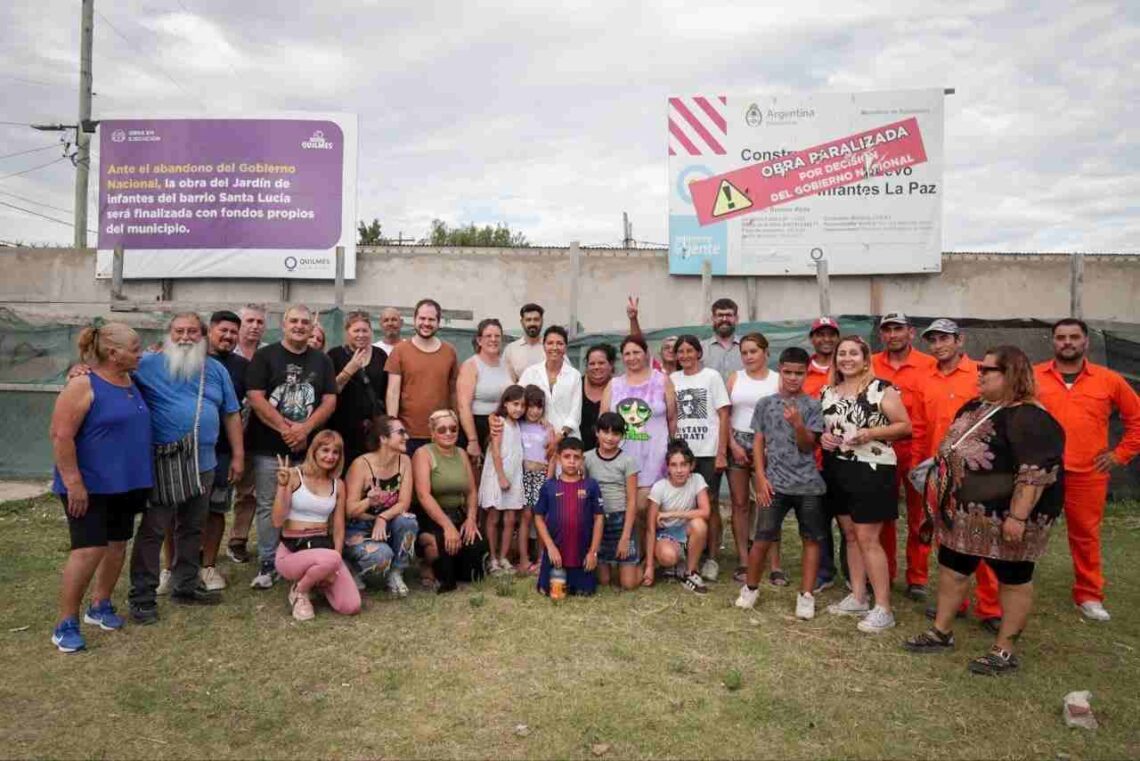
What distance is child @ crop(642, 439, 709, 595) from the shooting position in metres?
5.19

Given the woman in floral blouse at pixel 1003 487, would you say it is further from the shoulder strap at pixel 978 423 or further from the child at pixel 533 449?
the child at pixel 533 449

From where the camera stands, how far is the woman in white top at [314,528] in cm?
454

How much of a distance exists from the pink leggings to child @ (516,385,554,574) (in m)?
1.32

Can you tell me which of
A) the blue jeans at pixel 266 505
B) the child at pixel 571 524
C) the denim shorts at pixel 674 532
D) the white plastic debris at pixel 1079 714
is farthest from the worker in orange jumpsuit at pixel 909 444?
the blue jeans at pixel 266 505

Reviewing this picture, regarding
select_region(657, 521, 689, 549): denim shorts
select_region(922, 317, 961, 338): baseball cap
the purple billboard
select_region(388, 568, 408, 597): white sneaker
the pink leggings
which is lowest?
select_region(388, 568, 408, 597): white sneaker

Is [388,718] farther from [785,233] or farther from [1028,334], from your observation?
[785,233]

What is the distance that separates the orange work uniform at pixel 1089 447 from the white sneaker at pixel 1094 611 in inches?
1.0

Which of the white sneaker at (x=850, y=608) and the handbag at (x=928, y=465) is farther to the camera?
the white sneaker at (x=850, y=608)

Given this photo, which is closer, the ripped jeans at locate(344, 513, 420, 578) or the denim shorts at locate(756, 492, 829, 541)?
the denim shorts at locate(756, 492, 829, 541)

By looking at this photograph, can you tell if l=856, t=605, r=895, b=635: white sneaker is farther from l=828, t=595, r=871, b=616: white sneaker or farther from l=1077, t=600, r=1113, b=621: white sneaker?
l=1077, t=600, r=1113, b=621: white sneaker

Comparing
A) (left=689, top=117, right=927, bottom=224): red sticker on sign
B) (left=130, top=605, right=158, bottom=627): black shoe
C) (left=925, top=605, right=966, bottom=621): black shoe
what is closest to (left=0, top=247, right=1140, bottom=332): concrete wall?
(left=689, top=117, right=927, bottom=224): red sticker on sign

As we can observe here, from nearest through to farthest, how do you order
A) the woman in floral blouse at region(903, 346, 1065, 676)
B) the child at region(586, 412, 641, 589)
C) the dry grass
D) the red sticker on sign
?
the dry grass
the woman in floral blouse at region(903, 346, 1065, 676)
the child at region(586, 412, 641, 589)
the red sticker on sign

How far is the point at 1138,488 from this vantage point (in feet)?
26.0

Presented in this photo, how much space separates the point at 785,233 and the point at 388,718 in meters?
9.72
